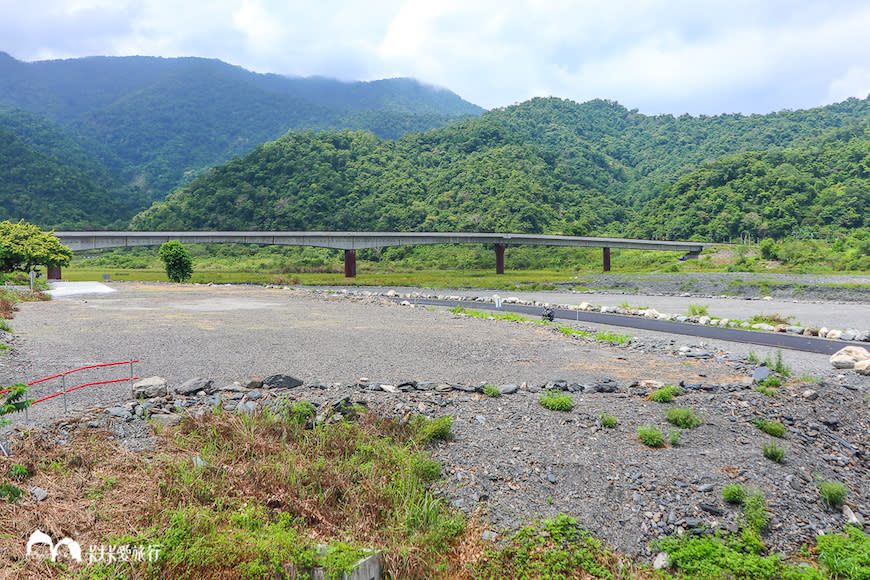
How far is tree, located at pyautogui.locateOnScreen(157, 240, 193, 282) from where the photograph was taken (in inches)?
2320

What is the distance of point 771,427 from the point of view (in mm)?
10430

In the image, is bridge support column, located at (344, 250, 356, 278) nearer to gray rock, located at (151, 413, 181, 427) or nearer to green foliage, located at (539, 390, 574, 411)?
green foliage, located at (539, 390, 574, 411)

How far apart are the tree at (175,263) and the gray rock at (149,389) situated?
175ft

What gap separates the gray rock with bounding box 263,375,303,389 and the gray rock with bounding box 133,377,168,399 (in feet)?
6.93

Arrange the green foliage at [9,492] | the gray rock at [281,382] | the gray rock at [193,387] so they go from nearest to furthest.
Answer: the green foliage at [9,492] → the gray rock at [193,387] → the gray rock at [281,382]

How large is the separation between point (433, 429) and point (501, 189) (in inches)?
4335

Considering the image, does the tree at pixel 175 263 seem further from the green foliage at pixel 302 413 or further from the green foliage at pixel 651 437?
the green foliage at pixel 651 437

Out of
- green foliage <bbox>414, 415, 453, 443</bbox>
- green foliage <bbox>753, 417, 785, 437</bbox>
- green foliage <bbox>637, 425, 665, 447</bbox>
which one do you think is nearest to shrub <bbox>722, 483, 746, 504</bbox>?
green foliage <bbox>637, 425, 665, 447</bbox>

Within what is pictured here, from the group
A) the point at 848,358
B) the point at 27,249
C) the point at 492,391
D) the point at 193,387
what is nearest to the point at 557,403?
the point at 492,391

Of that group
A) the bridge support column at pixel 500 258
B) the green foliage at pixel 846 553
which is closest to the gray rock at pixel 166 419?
the green foliage at pixel 846 553

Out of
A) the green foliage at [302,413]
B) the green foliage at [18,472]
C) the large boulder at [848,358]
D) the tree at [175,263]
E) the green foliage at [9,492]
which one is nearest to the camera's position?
the green foliage at [9,492]

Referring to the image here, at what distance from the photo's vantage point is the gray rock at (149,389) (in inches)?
426

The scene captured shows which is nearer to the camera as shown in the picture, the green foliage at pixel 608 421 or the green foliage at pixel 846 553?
the green foliage at pixel 846 553

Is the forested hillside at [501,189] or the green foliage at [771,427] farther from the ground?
the forested hillside at [501,189]
